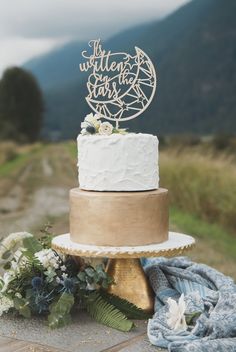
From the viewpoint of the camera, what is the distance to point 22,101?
58594 millimetres

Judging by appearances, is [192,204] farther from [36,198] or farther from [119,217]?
[119,217]

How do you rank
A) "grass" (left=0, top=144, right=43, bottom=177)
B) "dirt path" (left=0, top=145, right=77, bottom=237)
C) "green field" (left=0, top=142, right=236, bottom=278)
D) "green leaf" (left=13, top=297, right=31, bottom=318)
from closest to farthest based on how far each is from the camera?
"green leaf" (left=13, top=297, right=31, bottom=318)
"green field" (left=0, top=142, right=236, bottom=278)
"dirt path" (left=0, top=145, right=77, bottom=237)
"grass" (left=0, top=144, right=43, bottom=177)

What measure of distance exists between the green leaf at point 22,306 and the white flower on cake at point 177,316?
0.99 meters

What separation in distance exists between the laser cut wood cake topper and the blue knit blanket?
4.05 ft

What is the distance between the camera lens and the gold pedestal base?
205 inches

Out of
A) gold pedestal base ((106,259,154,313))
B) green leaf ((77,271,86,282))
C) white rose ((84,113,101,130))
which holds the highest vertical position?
white rose ((84,113,101,130))

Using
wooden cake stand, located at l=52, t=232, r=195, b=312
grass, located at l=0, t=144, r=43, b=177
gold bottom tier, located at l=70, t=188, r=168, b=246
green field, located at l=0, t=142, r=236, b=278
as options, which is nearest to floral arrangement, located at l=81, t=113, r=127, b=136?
gold bottom tier, located at l=70, t=188, r=168, b=246

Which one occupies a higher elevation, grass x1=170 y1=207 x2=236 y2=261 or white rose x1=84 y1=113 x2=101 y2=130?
white rose x1=84 y1=113 x2=101 y2=130

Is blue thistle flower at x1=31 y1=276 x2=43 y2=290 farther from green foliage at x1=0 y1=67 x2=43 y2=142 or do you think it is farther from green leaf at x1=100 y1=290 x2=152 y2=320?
green foliage at x1=0 y1=67 x2=43 y2=142

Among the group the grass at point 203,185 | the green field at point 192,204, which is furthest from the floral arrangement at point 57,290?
the grass at point 203,185

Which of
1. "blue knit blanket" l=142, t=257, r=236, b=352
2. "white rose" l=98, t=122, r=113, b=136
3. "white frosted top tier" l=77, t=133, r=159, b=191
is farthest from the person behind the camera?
"white rose" l=98, t=122, r=113, b=136

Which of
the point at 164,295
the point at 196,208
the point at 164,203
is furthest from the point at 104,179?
the point at 196,208

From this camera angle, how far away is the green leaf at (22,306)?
495 centimetres

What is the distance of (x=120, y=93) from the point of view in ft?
18.1
